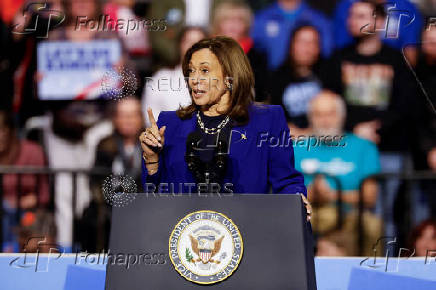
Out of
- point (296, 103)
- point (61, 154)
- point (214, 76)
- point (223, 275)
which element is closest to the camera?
point (223, 275)

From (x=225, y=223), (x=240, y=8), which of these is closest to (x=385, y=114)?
(x=240, y=8)

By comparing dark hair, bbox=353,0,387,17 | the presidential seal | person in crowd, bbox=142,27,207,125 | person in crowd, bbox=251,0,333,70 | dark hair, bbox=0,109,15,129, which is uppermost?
dark hair, bbox=353,0,387,17

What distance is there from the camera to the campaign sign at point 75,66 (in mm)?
6309

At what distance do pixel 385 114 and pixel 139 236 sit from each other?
11.3 feet

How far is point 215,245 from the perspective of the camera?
2789 mm

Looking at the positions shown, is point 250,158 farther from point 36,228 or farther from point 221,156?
point 36,228

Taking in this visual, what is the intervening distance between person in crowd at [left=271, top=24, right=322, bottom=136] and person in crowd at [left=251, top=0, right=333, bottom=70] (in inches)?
2.4

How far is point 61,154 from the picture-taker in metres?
6.20

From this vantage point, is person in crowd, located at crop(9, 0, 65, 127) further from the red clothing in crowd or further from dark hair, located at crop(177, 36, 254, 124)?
dark hair, located at crop(177, 36, 254, 124)

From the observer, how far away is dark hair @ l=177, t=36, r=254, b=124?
10.6ft

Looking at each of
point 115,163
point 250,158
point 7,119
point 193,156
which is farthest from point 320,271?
point 7,119

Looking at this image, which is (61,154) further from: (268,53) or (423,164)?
(423,164)

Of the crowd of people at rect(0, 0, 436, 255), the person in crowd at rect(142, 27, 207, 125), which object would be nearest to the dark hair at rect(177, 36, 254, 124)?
the person in crowd at rect(142, 27, 207, 125)

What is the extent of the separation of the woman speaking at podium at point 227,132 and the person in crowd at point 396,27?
2.84 meters
